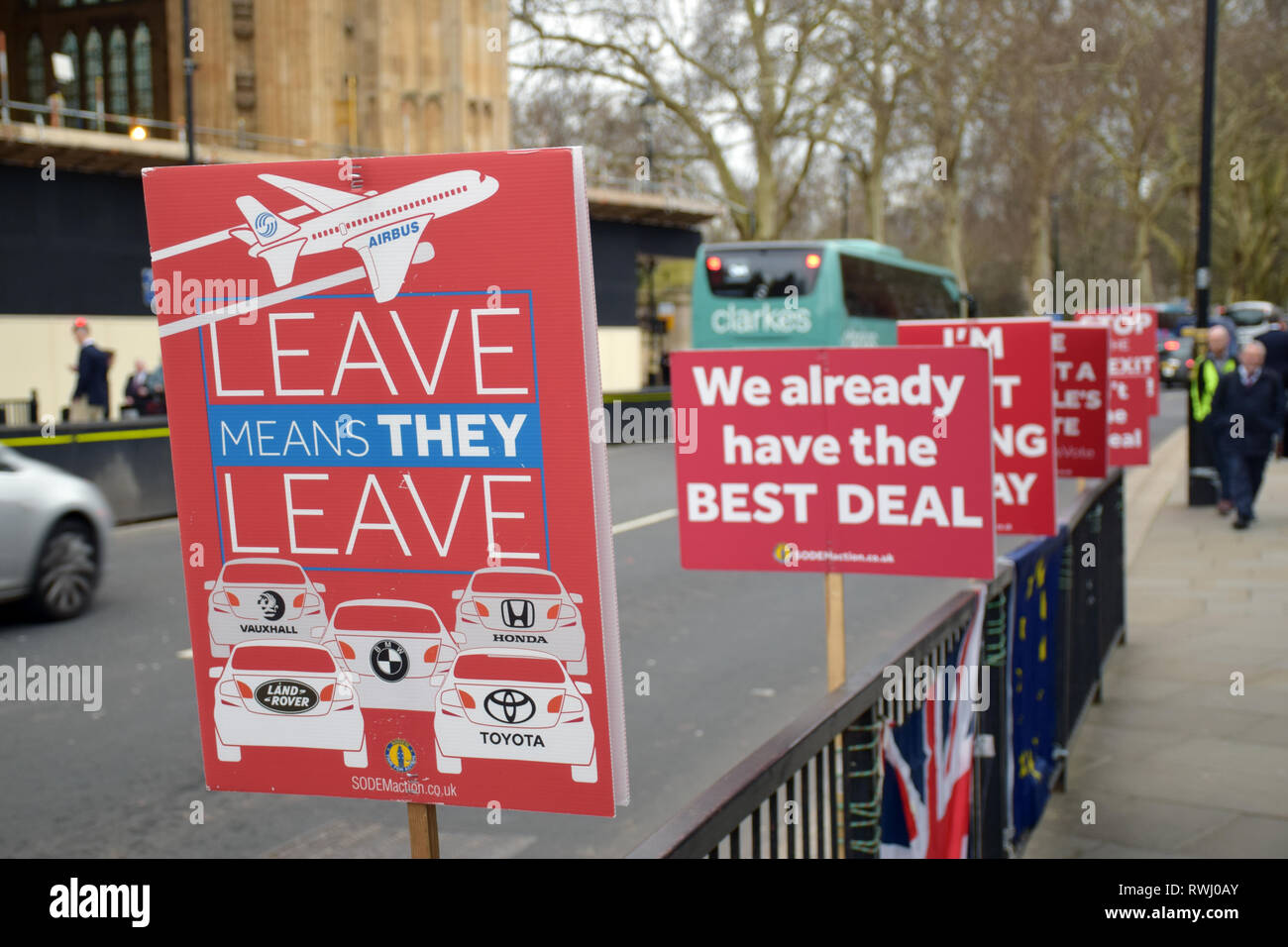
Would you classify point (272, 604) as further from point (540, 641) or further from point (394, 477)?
point (540, 641)

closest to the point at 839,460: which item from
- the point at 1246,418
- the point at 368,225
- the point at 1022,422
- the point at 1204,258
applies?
the point at 1022,422

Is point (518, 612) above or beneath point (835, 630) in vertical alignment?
above

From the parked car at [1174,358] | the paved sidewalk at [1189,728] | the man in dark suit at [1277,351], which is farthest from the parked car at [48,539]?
the parked car at [1174,358]

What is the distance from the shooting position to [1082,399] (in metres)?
6.84

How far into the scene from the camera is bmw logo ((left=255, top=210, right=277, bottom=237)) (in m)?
2.14

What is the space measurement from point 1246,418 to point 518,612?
12899mm

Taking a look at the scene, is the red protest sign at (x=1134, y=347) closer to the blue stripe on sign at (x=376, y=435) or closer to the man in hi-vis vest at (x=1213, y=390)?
the man in hi-vis vest at (x=1213, y=390)

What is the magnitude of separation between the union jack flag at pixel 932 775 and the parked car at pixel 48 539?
7.36 metres

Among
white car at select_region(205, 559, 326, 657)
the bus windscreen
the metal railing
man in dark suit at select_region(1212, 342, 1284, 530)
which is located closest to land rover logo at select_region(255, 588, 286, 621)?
white car at select_region(205, 559, 326, 657)

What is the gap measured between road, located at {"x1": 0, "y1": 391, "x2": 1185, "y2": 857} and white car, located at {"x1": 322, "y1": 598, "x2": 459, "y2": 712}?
119 inches
